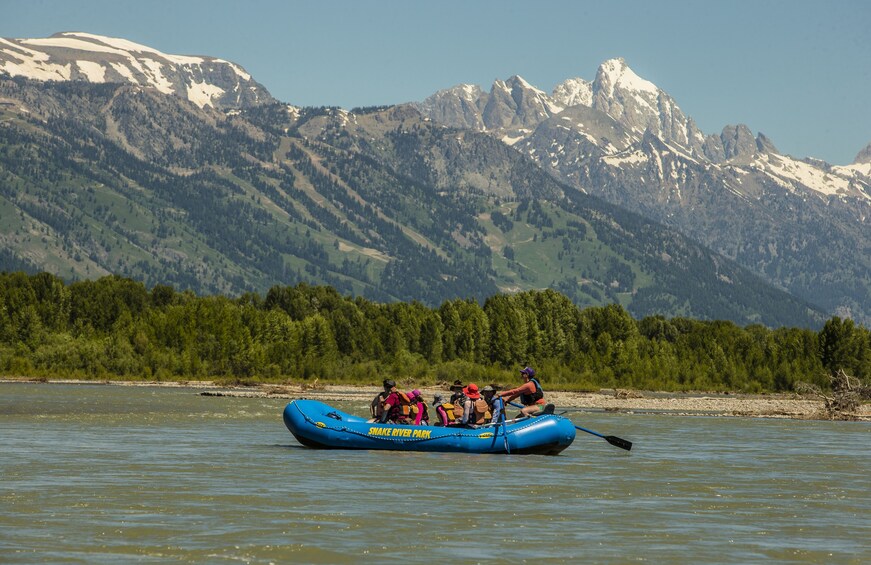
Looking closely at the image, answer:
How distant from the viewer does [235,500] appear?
35.5 metres

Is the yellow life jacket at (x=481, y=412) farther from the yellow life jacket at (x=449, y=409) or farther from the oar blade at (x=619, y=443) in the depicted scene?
the oar blade at (x=619, y=443)

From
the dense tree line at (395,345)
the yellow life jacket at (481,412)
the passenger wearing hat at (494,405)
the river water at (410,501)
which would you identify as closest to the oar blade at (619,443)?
the river water at (410,501)

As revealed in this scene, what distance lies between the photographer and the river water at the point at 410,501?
28.4 meters

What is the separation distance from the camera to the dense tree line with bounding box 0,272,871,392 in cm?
13962

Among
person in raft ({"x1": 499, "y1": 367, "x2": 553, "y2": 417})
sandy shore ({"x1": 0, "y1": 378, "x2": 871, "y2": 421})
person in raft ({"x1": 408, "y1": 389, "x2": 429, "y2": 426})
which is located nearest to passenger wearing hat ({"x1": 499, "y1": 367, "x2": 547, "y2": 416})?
person in raft ({"x1": 499, "y1": 367, "x2": 553, "y2": 417})

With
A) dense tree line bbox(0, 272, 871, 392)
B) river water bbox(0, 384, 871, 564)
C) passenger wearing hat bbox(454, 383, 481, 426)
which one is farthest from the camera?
dense tree line bbox(0, 272, 871, 392)

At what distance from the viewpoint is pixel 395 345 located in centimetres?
16075

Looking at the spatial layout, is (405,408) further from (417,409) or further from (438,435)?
(438,435)

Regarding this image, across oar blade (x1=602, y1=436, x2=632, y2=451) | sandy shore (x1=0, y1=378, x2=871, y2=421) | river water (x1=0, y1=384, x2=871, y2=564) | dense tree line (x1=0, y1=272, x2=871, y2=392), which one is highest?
dense tree line (x1=0, y1=272, x2=871, y2=392)

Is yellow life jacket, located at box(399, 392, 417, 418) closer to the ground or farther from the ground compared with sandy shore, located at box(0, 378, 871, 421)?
farther from the ground

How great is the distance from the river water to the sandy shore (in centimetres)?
3196

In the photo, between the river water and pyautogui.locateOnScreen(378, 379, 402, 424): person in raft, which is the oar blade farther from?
pyautogui.locateOnScreen(378, 379, 402, 424): person in raft

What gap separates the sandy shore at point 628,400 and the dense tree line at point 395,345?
31.1 ft

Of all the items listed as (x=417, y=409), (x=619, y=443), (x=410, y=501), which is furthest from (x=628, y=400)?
(x=410, y=501)
